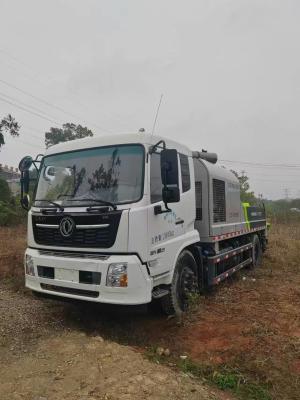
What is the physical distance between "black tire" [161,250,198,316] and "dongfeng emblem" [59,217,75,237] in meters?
1.62

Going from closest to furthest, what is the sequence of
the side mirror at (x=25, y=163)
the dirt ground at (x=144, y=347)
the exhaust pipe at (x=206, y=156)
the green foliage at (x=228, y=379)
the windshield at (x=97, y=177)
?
the dirt ground at (x=144, y=347)
the green foliage at (x=228, y=379)
the windshield at (x=97, y=177)
the side mirror at (x=25, y=163)
the exhaust pipe at (x=206, y=156)

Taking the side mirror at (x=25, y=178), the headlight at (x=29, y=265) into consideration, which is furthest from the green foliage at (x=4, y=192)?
the headlight at (x=29, y=265)

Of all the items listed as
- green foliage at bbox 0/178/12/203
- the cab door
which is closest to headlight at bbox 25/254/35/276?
the cab door

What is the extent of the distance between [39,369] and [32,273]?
5.25 feet

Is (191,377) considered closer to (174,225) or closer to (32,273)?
(174,225)

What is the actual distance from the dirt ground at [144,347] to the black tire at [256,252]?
3.00m

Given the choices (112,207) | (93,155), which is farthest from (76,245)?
(93,155)

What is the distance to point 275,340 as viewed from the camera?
520 centimetres

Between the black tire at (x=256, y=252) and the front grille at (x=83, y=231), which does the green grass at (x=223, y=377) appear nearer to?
the front grille at (x=83, y=231)

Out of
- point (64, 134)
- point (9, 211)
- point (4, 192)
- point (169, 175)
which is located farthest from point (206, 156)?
point (64, 134)

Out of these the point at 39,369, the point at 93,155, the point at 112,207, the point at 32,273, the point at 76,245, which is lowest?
the point at 39,369

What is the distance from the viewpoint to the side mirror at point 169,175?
4.91 meters

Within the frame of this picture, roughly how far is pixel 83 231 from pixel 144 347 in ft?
5.63

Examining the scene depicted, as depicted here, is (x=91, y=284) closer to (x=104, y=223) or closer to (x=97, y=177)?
(x=104, y=223)
